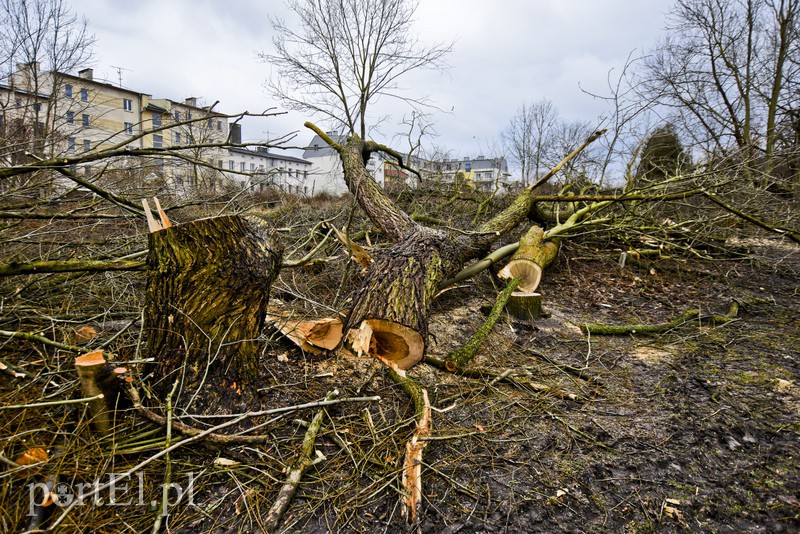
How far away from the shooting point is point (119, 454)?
1.67 meters

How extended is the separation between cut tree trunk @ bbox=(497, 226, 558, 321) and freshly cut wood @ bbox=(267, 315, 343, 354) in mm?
2182

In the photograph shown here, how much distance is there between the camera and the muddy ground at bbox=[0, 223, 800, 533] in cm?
158

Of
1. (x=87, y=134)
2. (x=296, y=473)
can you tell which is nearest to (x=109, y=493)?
(x=296, y=473)

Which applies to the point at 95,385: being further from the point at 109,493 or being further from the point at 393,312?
the point at 393,312

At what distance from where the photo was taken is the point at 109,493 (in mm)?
1540

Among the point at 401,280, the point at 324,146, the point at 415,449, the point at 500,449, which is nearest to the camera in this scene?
the point at 415,449

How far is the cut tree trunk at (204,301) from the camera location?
1858mm

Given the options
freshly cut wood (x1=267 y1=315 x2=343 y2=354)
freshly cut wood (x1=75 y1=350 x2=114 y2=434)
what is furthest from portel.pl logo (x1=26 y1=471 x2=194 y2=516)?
freshly cut wood (x1=267 y1=315 x2=343 y2=354)

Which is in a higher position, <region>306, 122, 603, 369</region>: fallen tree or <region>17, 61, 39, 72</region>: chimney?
<region>17, 61, 39, 72</region>: chimney

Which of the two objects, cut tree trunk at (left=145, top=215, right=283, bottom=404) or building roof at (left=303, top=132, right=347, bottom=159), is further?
building roof at (left=303, top=132, right=347, bottom=159)

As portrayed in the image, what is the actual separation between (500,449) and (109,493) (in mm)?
1785

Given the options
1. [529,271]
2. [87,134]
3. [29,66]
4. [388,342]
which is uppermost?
[29,66]

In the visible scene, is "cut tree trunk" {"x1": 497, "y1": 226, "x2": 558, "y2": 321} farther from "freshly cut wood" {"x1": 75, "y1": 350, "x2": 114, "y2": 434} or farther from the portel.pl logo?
"freshly cut wood" {"x1": 75, "y1": 350, "x2": 114, "y2": 434}

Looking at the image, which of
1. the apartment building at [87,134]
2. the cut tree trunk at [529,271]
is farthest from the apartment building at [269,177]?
the cut tree trunk at [529,271]
